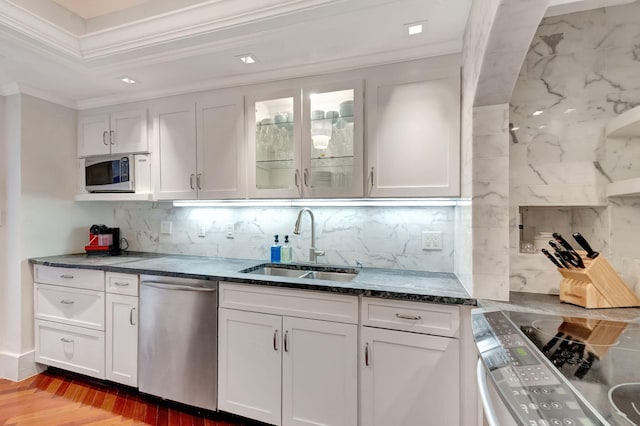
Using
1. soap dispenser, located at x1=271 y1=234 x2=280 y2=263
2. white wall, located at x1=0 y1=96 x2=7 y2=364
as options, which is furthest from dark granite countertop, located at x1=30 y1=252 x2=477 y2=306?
white wall, located at x1=0 y1=96 x2=7 y2=364

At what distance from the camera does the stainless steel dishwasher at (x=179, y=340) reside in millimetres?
1899

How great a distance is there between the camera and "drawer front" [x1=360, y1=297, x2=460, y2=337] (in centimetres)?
147

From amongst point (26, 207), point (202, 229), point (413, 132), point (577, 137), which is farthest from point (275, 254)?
point (26, 207)

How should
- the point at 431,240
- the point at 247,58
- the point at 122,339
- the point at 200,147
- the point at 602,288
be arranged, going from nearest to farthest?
1. the point at 602,288
2. the point at 247,58
3. the point at 431,240
4. the point at 122,339
5. the point at 200,147

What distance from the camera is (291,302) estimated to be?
1736mm

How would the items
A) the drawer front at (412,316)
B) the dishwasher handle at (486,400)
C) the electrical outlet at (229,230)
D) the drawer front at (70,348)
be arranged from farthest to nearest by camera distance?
the electrical outlet at (229,230) → the drawer front at (70,348) → the drawer front at (412,316) → the dishwasher handle at (486,400)

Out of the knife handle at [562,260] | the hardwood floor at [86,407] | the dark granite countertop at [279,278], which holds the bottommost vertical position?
the hardwood floor at [86,407]

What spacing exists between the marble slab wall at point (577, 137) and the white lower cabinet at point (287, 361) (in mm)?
991

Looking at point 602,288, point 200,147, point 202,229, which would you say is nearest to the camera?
point 602,288

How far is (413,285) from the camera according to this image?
167cm

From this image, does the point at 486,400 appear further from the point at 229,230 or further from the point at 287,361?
the point at 229,230

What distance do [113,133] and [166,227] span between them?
2.98ft

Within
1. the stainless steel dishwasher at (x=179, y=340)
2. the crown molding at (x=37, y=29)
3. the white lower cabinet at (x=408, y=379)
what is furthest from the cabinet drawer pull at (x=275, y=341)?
the crown molding at (x=37, y=29)

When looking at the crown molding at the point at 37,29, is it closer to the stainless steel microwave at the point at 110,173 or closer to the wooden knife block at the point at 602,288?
the stainless steel microwave at the point at 110,173
